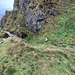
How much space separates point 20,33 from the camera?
7362 centimetres

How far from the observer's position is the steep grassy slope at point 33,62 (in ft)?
29.4

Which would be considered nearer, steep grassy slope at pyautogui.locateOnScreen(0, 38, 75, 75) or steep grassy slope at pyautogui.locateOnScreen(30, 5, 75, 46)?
steep grassy slope at pyautogui.locateOnScreen(0, 38, 75, 75)

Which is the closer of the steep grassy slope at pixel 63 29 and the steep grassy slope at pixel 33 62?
the steep grassy slope at pixel 33 62

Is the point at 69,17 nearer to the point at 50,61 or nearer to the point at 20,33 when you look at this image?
the point at 50,61

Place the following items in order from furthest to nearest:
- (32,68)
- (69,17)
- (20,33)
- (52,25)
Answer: (20,33), (52,25), (69,17), (32,68)

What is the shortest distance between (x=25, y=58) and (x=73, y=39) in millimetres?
32460

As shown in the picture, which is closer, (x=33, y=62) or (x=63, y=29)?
(x=33, y=62)

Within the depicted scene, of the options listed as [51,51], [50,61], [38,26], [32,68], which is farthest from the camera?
[38,26]

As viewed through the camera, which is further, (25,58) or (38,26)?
(38,26)

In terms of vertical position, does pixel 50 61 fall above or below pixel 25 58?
Result: below

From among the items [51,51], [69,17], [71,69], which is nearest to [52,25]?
[69,17]

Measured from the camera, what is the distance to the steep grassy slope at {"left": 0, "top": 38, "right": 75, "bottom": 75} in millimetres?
8975

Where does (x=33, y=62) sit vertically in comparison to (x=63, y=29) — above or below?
below

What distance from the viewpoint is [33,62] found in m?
10.7
